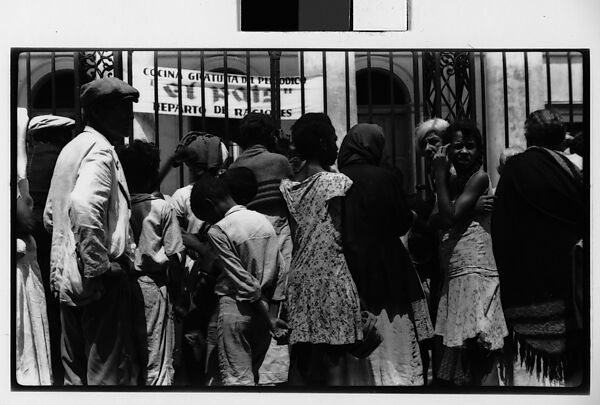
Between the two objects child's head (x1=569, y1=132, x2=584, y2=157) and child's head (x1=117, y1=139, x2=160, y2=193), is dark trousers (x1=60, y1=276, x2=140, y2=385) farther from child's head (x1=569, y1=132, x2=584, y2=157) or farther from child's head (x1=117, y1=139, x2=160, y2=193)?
child's head (x1=569, y1=132, x2=584, y2=157)

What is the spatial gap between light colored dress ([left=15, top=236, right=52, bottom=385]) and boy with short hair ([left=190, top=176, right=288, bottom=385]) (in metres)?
0.83

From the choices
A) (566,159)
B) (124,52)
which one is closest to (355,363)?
(566,159)

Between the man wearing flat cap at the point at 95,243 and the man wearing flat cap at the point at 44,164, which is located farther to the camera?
the man wearing flat cap at the point at 44,164

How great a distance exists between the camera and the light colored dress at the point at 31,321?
704 centimetres

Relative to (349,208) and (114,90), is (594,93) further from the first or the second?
(114,90)

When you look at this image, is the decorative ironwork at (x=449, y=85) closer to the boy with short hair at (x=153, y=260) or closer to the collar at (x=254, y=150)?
the collar at (x=254, y=150)

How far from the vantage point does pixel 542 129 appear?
22.9 ft

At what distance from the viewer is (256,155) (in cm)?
699

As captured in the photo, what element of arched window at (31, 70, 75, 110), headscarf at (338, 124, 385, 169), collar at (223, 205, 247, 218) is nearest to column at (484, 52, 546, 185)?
headscarf at (338, 124, 385, 169)

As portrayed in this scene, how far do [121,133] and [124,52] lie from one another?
0.39 meters

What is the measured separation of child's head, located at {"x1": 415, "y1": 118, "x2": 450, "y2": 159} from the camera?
6.98m

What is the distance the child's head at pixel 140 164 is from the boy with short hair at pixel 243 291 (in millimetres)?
354

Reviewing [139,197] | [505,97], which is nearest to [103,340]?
[139,197]

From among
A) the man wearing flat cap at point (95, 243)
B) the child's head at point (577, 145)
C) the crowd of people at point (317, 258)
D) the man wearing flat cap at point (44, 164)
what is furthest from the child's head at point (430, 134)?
the man wearing flat cap at point (44, 164)
